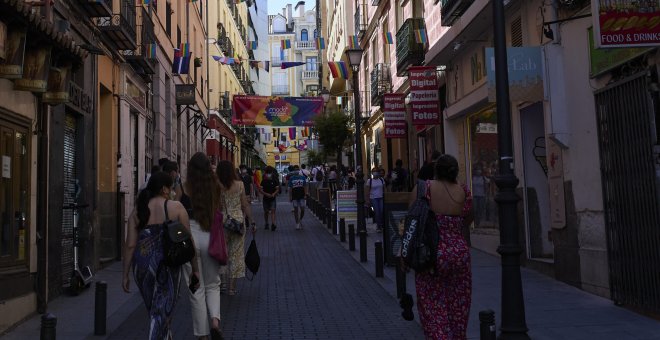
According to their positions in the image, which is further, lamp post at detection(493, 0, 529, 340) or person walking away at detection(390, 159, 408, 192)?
person walking away at detection(390, 159, 408, 192)

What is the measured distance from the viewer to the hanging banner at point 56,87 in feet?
26.0

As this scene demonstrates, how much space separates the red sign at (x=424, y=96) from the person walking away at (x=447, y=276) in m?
11.1

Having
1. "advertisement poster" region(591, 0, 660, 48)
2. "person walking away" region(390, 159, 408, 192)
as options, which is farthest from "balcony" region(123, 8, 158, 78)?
"advertisement poster" region(591, 0, 660, 48)

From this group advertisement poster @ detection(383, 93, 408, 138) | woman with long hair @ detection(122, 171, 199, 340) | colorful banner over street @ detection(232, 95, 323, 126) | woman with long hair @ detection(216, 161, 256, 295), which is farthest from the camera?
colorful banner over street @ detection(232, 95, 323, 126)

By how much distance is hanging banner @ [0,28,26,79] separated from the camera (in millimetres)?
6387

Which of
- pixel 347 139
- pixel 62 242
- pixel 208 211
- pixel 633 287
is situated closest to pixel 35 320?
pixel 62 242

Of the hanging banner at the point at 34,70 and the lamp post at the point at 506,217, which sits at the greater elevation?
the hanging banner at the point at 34,70

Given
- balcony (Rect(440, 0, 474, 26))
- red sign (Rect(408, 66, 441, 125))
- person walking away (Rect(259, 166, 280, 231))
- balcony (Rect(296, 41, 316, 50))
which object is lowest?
person walking away (Rect(259, 166, 280, 231))

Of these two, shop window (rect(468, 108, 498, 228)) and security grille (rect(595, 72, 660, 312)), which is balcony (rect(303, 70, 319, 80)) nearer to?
shop window (rect(468, 108, 498, 228))

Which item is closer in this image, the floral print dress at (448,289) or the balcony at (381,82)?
the floral print dress at (448,289)

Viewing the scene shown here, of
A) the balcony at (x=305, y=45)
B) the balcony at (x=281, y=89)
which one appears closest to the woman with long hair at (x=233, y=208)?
the balcony at (x=281, y=89)

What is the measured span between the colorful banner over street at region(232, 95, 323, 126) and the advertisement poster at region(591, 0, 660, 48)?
20797mm

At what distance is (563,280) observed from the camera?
9.19m

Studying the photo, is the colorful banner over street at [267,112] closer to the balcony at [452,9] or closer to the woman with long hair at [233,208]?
the balcony at [452,9]
